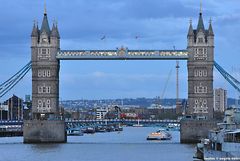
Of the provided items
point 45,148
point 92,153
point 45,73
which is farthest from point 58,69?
point 92,153

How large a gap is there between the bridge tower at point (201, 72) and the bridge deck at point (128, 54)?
1.78m

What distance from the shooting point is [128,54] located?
465 feet

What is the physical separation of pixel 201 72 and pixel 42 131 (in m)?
26.2

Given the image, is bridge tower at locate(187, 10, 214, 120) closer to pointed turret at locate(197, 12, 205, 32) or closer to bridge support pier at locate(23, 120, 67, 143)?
pointed turret at locate(197, 12, 205, 32)

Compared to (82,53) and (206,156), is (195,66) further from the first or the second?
(206,156)

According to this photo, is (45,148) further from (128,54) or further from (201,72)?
(201,72)

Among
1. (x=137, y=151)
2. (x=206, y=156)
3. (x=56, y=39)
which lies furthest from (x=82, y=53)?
(x=206, y=156)

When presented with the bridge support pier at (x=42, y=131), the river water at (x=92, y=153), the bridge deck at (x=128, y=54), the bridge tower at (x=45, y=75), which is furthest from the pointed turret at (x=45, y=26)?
the river water at (x=92, y=153)

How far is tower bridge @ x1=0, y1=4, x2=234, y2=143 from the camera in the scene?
5561 inches

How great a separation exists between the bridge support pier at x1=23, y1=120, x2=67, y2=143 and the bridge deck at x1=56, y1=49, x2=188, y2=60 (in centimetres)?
1084

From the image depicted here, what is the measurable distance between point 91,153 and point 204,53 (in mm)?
34419

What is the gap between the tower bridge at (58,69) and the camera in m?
141

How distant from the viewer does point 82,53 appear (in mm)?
142125

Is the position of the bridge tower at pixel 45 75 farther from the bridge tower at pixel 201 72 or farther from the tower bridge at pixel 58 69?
the bridge tower at pixel 201 72
